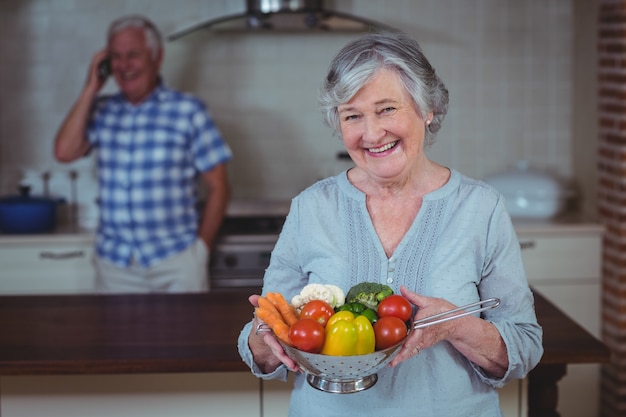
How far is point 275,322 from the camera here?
179cm

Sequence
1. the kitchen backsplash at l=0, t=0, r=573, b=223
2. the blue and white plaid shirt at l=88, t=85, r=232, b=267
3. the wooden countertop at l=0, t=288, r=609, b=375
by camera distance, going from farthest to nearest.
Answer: the kitchen backsplash at l=0, t=0, r=573, b=223 → the blue and white plaid shirt at l=88, t=85, r=232, b=267 → the wooden countertop at l=0, t=288, r=609, b=375

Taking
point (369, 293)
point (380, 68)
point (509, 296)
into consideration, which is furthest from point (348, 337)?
point (380, 68)

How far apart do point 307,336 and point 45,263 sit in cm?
278

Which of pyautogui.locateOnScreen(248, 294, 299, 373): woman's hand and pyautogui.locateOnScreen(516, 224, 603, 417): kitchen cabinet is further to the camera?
pyautogui.locateOnScreen(516, 224, 603, 417): kitchen cabinet

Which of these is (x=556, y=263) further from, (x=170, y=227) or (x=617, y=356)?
(x=170, y=227)

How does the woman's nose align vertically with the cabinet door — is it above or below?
above

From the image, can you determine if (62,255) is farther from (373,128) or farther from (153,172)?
(373,128)

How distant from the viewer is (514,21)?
471 cm

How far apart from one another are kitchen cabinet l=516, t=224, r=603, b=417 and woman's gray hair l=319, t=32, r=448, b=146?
246cm

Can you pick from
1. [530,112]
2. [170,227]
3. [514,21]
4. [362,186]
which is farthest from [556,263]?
[362,186]

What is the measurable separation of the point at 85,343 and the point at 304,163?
7.59 ft

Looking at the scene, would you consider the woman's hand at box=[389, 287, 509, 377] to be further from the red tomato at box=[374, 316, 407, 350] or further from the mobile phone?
the mobile phone

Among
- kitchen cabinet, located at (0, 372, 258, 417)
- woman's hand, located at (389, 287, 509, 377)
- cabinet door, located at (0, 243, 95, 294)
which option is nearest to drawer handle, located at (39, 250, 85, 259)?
cabinet door, located at (0, 243, 95, 294)

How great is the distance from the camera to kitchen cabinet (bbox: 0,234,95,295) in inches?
166
